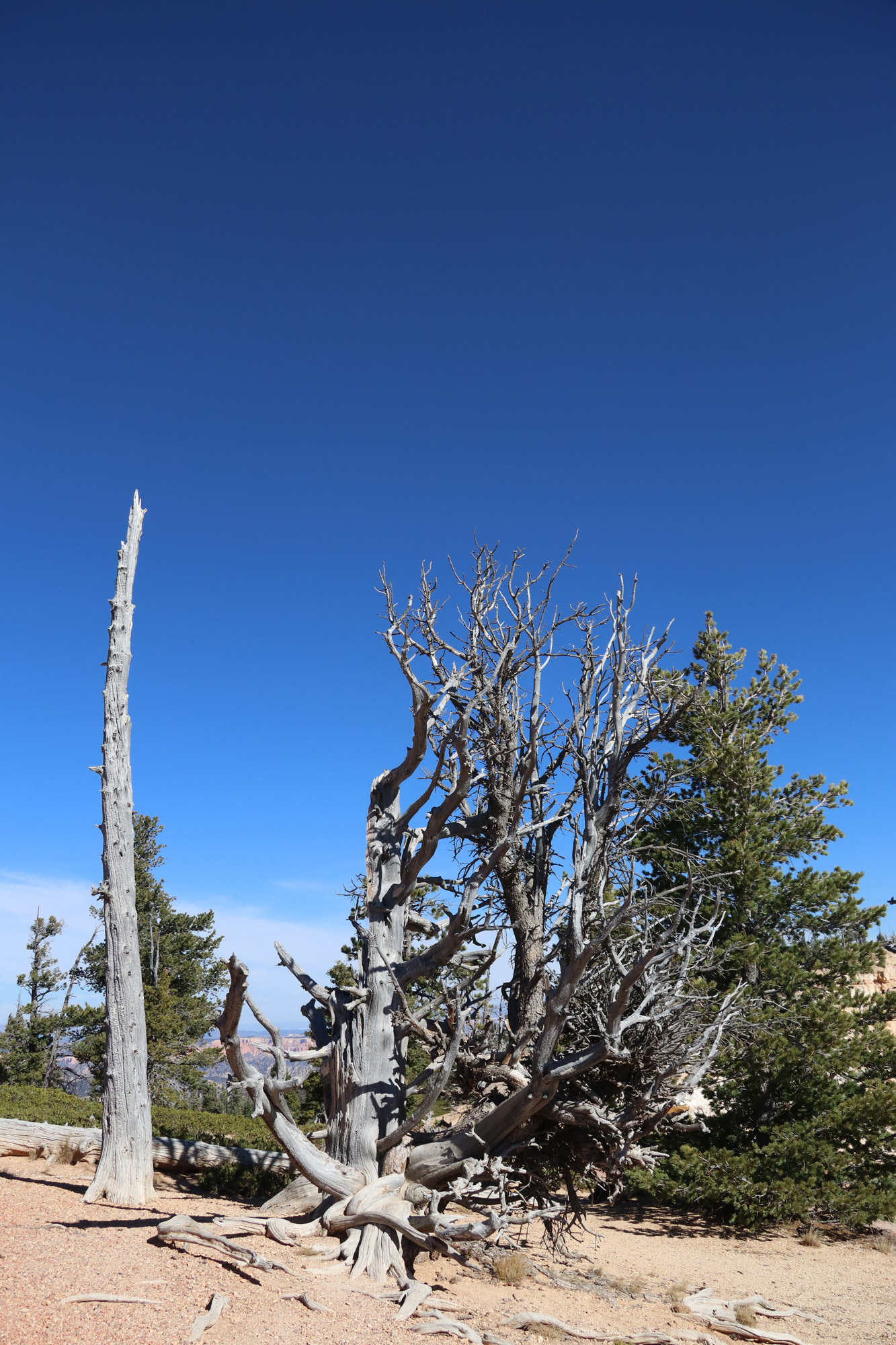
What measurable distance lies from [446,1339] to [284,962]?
3923 mm

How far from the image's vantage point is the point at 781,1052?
42.8 ft

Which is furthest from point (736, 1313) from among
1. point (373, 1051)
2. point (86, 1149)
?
point (86, 1149)

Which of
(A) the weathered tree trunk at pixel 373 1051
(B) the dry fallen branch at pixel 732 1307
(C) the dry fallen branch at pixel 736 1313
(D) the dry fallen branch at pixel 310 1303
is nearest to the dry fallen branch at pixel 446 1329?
(D) the dry fallen branch at pixel 310 1303

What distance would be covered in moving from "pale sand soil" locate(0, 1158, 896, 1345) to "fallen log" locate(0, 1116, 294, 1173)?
10.4 inches

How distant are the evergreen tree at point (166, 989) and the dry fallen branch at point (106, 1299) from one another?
16.9 m

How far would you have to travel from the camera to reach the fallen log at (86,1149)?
11102mm

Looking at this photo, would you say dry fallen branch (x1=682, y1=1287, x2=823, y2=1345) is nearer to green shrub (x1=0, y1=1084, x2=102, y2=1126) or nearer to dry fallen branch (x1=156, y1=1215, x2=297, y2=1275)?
dry fallen branch (x1=156, y1=1215, x2=297, y2=1275)

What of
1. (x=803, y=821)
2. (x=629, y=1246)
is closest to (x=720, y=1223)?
(x=629, y=1246)

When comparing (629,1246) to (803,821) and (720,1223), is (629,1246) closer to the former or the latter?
(720,1223)

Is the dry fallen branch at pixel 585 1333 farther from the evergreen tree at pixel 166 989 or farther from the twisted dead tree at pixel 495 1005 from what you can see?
the evergreen tree at pixel 166 989

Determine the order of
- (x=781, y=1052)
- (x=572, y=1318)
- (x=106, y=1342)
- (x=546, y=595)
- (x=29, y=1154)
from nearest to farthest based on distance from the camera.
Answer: (x=106, y=1342) → (x=572, y=1318) → (x=546, y=595) → (x=29, y=1154) → (x=781, y=1052)

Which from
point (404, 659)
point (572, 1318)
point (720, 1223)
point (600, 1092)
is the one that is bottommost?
point (720, 1223)

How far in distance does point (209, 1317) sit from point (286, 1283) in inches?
48.8

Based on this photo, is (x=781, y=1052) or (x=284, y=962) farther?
(x=781, y=1052)
